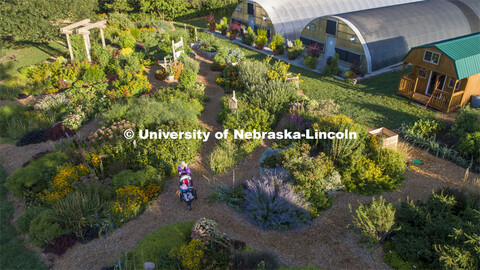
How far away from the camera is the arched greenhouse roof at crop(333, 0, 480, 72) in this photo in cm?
2031

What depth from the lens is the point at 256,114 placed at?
45.1 feet

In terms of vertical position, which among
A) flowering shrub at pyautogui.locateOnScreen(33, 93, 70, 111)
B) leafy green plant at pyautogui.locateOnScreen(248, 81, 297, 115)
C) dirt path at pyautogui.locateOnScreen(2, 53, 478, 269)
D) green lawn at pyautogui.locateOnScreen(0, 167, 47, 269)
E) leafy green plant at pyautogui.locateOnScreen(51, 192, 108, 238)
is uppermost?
leafy green plant at pyautogui.locateOnScreen(248, 81, 297, 115)

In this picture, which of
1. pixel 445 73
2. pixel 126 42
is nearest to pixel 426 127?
pixel 445 73

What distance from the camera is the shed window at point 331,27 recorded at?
836 inches

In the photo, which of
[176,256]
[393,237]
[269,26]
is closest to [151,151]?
[176,256]

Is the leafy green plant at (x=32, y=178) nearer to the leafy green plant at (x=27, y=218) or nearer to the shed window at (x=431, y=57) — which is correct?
the leafy green plant at (x=27, y=218)

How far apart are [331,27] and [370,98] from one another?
265 inches

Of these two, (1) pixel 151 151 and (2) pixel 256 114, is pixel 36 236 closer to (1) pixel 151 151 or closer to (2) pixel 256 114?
(1) pixel 151 151

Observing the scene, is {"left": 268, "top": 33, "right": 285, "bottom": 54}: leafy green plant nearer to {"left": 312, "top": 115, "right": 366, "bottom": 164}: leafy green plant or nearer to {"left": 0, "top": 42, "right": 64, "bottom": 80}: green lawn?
{"left": 312, "top": 115, "right": 366, "bottom": 164}: leafy green plant

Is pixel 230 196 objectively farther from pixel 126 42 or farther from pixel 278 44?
pixel 126 42

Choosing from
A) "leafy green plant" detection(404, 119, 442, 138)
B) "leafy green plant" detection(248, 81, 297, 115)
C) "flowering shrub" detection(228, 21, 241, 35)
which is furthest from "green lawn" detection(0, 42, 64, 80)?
"leafy green plant" detection(404, 119, 442, 138)

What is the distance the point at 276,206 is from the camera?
9289mm

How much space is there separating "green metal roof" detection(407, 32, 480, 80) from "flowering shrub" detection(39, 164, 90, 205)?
16.5 metres

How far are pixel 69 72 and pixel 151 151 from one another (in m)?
10.1
